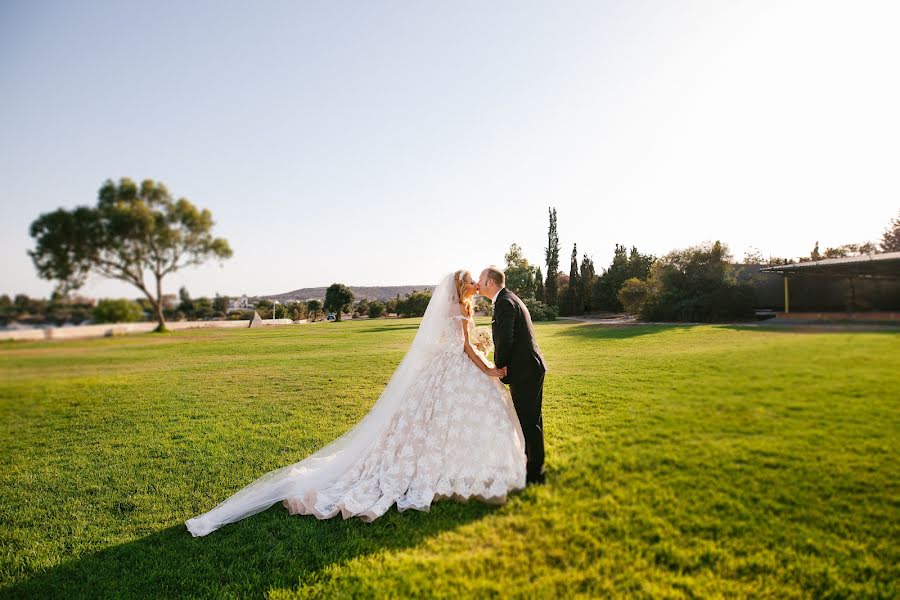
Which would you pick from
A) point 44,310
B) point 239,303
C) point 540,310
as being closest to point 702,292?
point 239,303

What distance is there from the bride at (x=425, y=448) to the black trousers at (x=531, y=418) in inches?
3.7

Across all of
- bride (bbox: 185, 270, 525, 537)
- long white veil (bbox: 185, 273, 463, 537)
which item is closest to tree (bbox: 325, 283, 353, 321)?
long white veil (bbox: 185, 273, 463, 537)

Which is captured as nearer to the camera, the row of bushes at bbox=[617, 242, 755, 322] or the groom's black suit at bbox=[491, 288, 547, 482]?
the row of bushes at bbox=[617, 242, 755, 322]

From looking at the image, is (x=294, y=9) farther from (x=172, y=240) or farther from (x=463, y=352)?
(x=463, y=352)

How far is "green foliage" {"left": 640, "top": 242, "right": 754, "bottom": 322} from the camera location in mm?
3471

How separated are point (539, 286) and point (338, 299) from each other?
1220cm

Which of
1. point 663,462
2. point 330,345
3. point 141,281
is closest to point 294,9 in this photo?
point 141,281

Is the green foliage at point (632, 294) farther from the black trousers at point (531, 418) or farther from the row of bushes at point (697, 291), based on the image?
the black trousers at point (531, 418)

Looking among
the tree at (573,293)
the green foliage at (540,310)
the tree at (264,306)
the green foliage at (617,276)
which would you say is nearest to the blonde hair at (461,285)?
the tree at (264,306)

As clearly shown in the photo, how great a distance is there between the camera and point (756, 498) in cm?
262

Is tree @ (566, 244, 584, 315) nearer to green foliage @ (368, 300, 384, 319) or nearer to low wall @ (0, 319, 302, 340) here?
green foliage @ (368, 300, 384, 319)

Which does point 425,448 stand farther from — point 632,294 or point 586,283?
point 586,283

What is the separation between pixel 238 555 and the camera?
2979mm

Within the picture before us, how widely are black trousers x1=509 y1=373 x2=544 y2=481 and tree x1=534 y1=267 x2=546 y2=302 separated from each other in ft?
42.4
